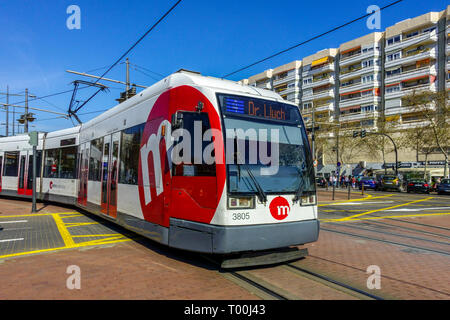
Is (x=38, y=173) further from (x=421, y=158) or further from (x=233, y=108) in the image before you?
(x=421, y=158)

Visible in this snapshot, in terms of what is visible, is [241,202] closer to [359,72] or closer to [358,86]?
[358,86]

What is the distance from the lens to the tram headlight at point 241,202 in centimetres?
476

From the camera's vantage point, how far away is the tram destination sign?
17.2 feet

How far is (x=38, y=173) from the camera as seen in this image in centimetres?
1482

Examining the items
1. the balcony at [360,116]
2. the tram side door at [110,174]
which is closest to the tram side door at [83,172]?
the tram side door at [110,174]

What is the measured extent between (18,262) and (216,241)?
3575mm


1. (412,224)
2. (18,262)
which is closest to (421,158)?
(412,224)

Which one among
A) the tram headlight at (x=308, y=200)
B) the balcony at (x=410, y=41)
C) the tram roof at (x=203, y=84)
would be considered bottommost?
the tram headlight at (x=308, y=200)

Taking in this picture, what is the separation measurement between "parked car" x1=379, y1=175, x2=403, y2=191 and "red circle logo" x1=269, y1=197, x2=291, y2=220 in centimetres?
3001

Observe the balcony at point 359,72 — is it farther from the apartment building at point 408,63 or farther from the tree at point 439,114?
the tree at point 439,114

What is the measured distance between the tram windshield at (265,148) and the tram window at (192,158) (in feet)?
1.01

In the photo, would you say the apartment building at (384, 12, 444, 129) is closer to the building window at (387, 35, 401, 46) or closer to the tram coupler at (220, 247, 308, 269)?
the building window at (387, 35, 401, 46)

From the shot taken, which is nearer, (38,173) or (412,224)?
(412,224)

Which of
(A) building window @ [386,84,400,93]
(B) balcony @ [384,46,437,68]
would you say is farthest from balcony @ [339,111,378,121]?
(B) balcony @ [384,46,437,68]
